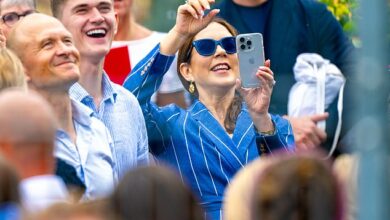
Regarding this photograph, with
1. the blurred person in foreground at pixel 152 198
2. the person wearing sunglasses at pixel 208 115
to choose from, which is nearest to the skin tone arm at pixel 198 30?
the person wearing sunglasses at pixel 208 115

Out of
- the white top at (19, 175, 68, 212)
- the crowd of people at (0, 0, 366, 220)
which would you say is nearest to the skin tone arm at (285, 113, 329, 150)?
the crowd of people at (0, 0, 366, 220)

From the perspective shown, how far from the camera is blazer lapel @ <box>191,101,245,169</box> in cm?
640

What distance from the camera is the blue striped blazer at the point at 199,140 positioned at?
634 centimetres

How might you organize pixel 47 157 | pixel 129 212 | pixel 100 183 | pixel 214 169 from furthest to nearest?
pixel 214 169 < pixel 100 183 < pixel 47 157 < pixel 129 212

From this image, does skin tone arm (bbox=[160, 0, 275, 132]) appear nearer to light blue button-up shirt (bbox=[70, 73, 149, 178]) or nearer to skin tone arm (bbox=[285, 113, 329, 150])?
light blue button-up shirt (bbox=[70, 73, 149, 178])

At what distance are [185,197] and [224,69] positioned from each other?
2.90 m

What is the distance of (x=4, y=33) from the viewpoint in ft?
22.9

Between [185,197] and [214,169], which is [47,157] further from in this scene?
[214,169]

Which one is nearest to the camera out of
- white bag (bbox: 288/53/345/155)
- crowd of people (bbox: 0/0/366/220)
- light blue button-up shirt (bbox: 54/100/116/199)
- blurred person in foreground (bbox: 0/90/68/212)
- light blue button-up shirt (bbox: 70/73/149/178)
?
blurred person in foreground (bbox: 0/90/68/212)

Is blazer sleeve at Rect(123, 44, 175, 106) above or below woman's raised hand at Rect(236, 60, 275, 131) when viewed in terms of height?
above

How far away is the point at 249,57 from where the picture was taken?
6523 mm

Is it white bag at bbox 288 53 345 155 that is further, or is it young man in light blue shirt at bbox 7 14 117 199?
white bag at bbox 288 53 345 155

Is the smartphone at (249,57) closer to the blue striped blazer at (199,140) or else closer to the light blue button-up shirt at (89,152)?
the blue striped blazer at (199,140)

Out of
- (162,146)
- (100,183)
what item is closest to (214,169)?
(162,146)
